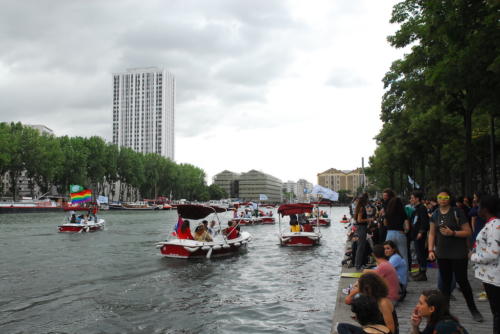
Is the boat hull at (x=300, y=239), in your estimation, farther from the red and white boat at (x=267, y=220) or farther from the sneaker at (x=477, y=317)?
the red and white boat at (x=267, y=220)

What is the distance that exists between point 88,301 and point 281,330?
21.1ft

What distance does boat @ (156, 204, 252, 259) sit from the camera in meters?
21.5

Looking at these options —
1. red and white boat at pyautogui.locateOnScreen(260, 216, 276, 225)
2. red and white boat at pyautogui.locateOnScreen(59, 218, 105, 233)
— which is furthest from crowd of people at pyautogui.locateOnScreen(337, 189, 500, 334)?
red and white boat at pyautogui.locateOnScreen(260, 216, 276, 225)

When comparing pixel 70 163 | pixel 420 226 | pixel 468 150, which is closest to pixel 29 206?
pixel 70 163

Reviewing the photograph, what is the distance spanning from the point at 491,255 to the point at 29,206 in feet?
289

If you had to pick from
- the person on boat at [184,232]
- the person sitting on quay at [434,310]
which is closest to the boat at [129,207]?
the person on boat at [184,232]

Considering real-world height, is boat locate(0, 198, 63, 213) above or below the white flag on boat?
below

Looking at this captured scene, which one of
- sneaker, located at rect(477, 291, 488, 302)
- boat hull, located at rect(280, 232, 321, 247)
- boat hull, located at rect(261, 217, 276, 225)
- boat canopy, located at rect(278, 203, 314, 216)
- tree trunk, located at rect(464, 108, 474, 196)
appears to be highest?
tree trunk, located at rect(464, 108, 474, 196)

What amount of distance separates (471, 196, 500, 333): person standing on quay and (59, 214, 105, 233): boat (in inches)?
1432

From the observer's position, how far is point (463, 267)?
7465 mm

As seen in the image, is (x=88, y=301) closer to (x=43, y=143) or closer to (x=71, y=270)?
(x=71, y=270)

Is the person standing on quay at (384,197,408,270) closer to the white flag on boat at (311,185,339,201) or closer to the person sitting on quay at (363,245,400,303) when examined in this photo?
the person sitting on quay at (363,245,400,303)

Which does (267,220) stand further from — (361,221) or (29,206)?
(29,206)

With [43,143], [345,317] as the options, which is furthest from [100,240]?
[43,143]
